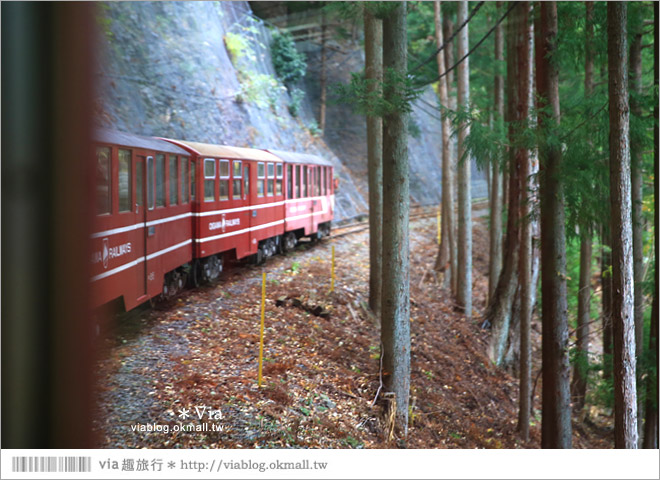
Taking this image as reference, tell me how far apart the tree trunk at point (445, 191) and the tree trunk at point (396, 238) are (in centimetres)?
422

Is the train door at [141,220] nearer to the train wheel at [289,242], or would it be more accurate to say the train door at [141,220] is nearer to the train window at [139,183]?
the train window at [139,183]

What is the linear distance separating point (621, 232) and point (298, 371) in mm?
3116

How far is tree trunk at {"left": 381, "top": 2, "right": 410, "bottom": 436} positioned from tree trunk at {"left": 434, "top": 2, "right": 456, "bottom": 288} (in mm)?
4219

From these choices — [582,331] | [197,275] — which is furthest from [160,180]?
[582,331]

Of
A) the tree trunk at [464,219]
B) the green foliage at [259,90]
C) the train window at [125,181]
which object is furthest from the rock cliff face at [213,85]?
the tree trunk at [464,219]

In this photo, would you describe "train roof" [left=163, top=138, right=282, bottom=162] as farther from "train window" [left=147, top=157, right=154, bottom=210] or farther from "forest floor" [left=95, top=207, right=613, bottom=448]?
"forest floor" [left=95, top=207, right=613, bottom=448]

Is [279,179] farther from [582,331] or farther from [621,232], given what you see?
[582,331]

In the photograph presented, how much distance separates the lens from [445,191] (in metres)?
10.4

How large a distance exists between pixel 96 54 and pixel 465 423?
6.20m

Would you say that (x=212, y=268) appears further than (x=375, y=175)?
No

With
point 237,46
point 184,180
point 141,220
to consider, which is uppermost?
point 237,46

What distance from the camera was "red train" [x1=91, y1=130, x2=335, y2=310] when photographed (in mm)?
3682

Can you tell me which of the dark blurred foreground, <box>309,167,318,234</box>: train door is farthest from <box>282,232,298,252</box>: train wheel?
the dark blurred foreground

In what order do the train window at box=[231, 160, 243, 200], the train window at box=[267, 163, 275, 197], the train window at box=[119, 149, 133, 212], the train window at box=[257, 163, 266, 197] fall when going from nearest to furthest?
the train window at box=[119, 149, 133, 212], the train window at box=[231, 160, 243, 200], the train window at box=[257, 163, 266, 197], the train window at box=[267, 163, 275, 197]
